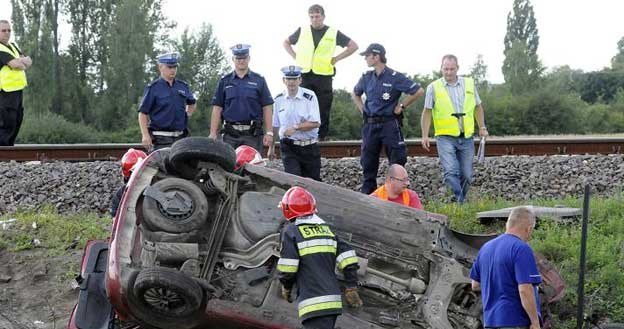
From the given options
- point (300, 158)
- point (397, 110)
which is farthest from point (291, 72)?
point (397, 110)

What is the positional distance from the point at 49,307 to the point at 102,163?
404cm

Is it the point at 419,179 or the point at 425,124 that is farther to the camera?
the point at 419,179

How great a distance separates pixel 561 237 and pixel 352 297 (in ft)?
9.24

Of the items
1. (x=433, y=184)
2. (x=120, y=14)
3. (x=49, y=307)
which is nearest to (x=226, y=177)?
(x=49, y=307)

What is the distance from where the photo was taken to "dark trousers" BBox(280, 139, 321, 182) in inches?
357

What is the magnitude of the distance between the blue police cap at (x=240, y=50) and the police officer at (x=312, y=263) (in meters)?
3.64

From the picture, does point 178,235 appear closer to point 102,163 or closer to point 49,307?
point 49,307

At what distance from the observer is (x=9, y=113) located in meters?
12.5

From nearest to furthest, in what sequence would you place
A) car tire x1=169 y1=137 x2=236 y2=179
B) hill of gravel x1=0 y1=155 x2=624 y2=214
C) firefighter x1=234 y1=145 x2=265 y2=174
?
1. car tire x1=169 y1=137 x2=236 y2=179
2. firefighter x1=234 y1=145 x2=265 y2=174
3. hill of gravel x1=0 y1=155 x2=624 y2=214

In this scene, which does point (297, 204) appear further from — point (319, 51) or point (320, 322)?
point (319, 51)

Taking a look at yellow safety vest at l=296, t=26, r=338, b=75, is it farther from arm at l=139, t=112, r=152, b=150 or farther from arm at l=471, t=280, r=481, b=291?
arm at l=471, t=280, r=481, b=291

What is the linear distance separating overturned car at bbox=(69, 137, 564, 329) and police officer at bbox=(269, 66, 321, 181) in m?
2.67

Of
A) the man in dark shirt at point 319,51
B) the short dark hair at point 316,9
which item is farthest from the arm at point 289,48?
the short dark hair at point 316,9

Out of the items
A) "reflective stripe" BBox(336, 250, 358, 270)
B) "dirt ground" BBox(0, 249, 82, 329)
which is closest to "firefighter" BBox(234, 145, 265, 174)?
"reflective stripe" BBox(336, 250, 358, 270)
